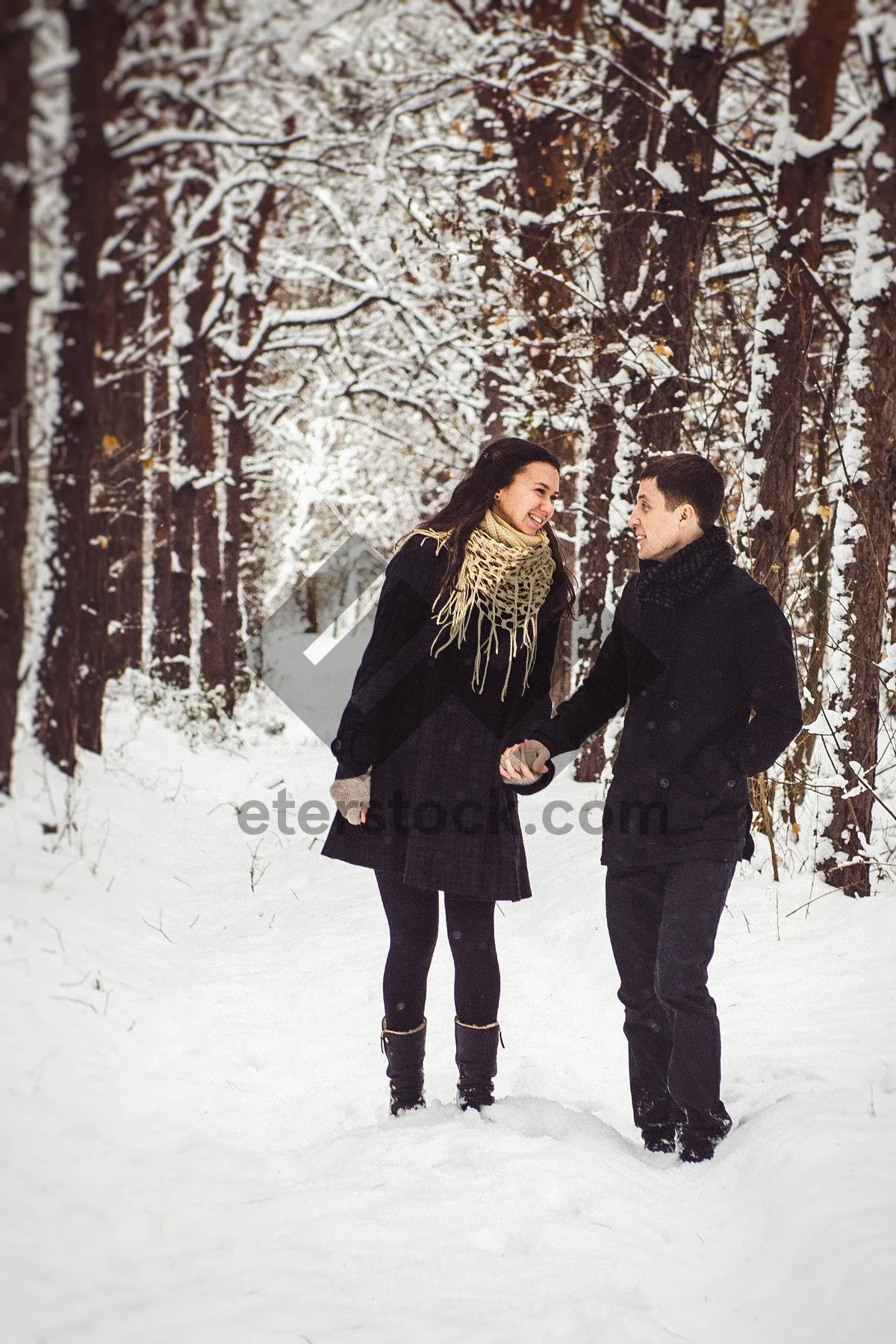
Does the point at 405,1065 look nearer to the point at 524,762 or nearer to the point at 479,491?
the point at 524,762

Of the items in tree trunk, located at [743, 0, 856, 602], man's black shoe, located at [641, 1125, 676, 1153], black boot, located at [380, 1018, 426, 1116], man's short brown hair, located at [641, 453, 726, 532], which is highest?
tree trunk, located at [743, 0, 856, 602]

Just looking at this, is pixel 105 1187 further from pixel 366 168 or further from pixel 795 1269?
pixel 366 168

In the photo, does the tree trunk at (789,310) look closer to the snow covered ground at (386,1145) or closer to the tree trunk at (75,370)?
the snow covered ground at (386,1145)

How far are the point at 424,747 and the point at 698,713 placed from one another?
940 mm

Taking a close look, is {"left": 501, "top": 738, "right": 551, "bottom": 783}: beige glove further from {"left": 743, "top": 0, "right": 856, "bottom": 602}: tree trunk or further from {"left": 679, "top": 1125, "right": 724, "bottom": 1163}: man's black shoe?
{"left": 743, "top": 0, "right": 856, "bottom": 602}: tree trunk

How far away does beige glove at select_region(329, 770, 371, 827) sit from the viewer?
3250 mm

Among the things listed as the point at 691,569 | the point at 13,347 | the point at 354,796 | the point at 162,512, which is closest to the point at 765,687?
the point at 691,569

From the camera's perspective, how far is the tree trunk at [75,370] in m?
3.93

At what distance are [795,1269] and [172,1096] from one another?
2.19 m

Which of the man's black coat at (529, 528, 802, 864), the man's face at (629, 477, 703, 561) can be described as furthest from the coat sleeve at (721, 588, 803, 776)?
the man's face at (629, 477, 703, 561)

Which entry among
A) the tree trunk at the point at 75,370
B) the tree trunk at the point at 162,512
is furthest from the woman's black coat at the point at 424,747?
the tree trunk at the point at 162,512

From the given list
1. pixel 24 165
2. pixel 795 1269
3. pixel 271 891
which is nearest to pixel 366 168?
pixel 24 165

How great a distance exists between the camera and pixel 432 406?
1585 cm

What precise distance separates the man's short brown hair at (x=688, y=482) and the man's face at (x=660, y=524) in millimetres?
17
